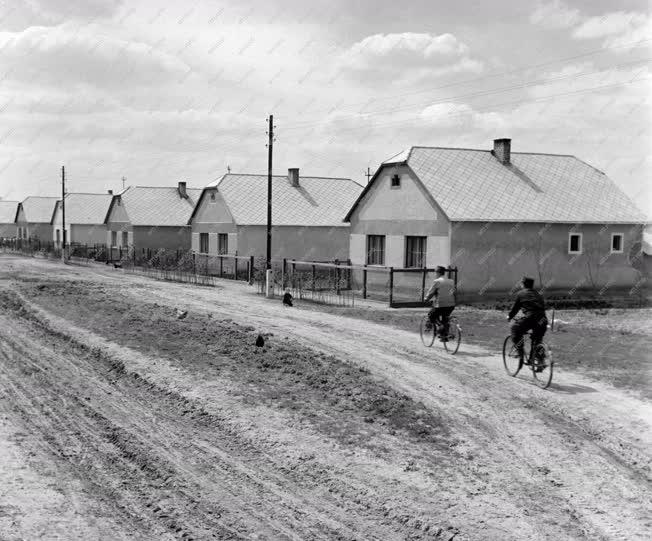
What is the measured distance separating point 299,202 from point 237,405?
33.4m

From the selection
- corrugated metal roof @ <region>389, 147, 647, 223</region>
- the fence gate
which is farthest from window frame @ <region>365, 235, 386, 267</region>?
corrugated metal roof @ <region>389, 147, 647, 223</region>

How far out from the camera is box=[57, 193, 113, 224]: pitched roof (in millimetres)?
72000

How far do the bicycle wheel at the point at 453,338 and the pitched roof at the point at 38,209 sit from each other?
76865 millimetres

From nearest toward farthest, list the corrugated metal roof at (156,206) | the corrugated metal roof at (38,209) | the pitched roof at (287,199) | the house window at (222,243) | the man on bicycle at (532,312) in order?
the man on bicycle at (532,312), the pitched roof at (287,199), the house window at (222,243), the corrugated metal roof at (156,206), the corrugated metal roof at (38,209)

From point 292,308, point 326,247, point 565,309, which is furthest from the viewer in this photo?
point 326,247

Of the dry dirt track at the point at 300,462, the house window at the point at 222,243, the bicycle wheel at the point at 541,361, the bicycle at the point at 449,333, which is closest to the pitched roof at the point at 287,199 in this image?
the house window at the point at 222,243

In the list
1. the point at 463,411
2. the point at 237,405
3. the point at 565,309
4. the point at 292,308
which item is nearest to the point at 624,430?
the point at 463,411

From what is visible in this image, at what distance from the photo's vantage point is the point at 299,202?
141ft

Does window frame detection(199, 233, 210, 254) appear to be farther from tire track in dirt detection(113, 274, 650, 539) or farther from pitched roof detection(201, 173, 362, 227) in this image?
tire track in dirt detection(113, 274, 650, 539)

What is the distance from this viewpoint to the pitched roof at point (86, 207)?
72.0 metres

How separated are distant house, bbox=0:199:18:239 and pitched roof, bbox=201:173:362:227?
70267mm

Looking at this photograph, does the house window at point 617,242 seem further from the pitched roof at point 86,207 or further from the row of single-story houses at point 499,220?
the pitched roof at point 86,207

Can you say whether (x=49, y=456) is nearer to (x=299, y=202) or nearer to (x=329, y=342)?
(x=329, y=342)

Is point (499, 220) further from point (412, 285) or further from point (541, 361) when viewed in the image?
point (541, 361)
